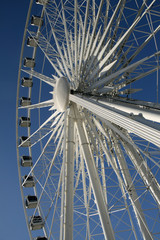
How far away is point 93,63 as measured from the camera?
13.7 meters

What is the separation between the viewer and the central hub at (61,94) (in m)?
13.7

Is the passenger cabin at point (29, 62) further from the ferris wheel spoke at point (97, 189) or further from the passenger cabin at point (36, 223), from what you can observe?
the passenger cabin at point (36, 223)

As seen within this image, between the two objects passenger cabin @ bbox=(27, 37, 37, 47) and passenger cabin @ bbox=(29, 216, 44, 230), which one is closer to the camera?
passenger cabin @ bbox=(29, 216, 44, 230)

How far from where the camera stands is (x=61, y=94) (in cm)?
1381

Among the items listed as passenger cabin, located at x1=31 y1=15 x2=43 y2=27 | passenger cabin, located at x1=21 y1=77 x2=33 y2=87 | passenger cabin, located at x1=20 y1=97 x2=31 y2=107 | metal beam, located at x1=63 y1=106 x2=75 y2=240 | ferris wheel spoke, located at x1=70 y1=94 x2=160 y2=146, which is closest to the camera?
ferris wheel spoke, located at x1=70 y1=94 x2=160 y2=146

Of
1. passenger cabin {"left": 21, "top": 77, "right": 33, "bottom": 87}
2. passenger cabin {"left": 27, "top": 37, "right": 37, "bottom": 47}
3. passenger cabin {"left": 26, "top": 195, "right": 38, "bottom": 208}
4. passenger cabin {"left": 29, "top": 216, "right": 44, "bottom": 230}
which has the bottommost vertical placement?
passenger cabin {"left": 29, "top": 216, "right": 44, "bottom": 230}

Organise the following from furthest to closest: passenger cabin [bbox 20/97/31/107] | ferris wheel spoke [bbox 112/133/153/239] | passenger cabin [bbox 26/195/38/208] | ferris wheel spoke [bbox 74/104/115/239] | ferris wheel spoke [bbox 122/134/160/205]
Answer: passenger cabin [bbox 20/97/31/107] → passenger cabin [bbox 26/195/38/208] → ferris wheel spoke [bbox 122/134/160/205] → ferris wheel spoke [bbox 112/133/153/239] → ferris wheel spoke [bbox 74/104/115/239]

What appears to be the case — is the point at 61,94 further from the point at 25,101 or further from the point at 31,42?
the point at 25,101

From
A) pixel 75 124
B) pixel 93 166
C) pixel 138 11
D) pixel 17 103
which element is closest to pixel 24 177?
pixel 17 103

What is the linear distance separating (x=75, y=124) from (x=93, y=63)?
289 cm

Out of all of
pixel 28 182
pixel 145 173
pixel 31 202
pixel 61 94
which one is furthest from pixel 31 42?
pixel 145 173

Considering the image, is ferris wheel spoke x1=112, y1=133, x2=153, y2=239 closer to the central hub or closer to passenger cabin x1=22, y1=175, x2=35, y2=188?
the central hub

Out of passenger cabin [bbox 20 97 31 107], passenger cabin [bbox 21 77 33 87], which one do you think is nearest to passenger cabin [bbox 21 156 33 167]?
passenger cabin [bbox 20 97 31 107]

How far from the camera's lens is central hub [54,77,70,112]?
13.7 m
